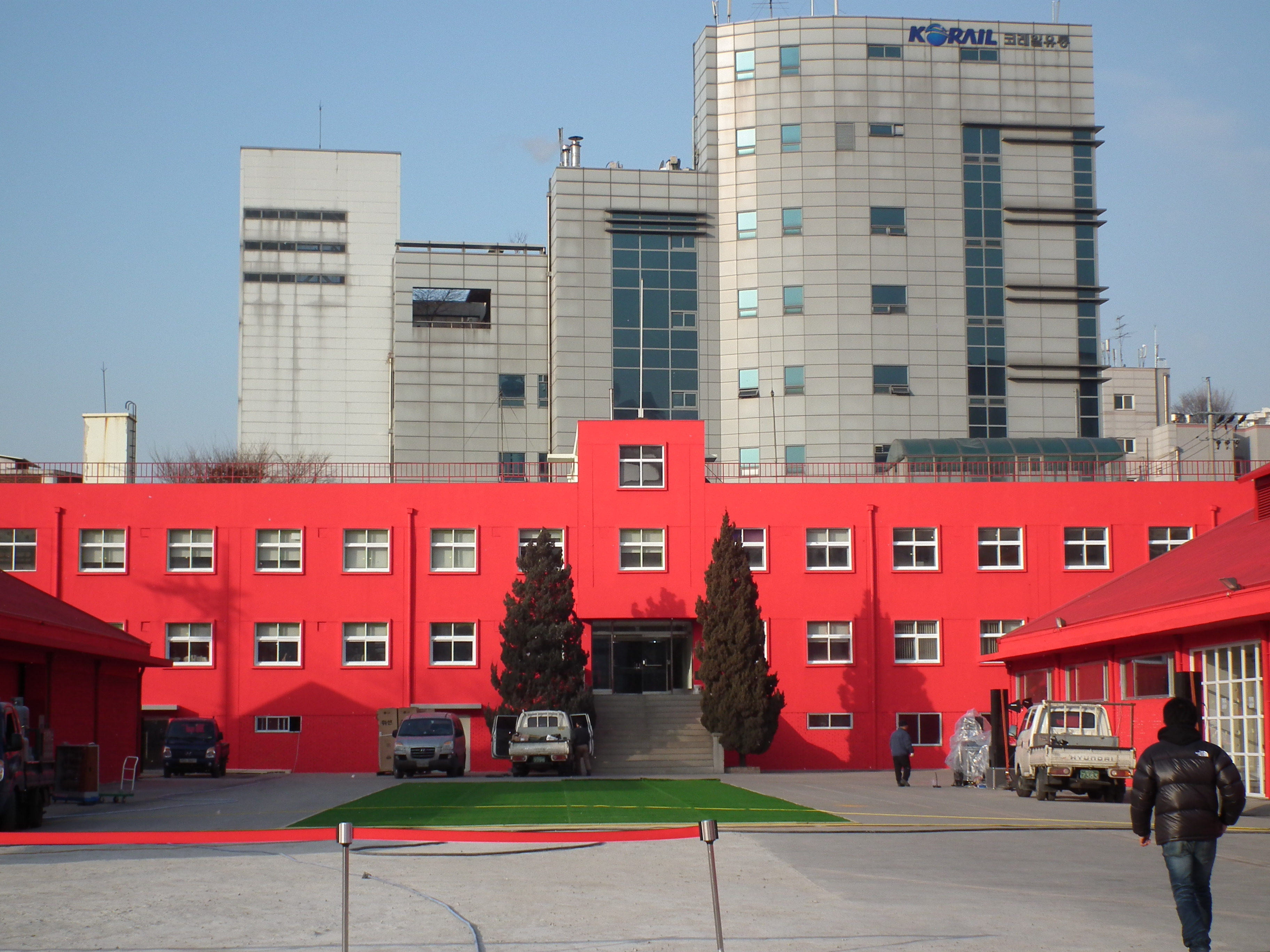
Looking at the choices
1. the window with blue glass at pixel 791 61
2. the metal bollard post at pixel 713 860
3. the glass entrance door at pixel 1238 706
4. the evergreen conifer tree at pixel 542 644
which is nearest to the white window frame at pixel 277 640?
the evergreen conifer tree at pixel 542 644

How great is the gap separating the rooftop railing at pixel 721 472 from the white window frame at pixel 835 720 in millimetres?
7348

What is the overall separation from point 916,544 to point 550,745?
1437 centimetres

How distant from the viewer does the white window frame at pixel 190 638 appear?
4334cm

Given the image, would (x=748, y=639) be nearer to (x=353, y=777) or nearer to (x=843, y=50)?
(x=353, y=777)

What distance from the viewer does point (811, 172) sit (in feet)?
227

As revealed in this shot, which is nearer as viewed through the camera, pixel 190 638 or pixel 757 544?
→ pixel 190 638

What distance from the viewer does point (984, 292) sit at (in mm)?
69438

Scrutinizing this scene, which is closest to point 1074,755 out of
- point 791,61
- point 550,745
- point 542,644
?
point 550,745

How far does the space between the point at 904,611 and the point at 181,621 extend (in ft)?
72.2

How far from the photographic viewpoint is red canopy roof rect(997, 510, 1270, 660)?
Answer: 23484mm

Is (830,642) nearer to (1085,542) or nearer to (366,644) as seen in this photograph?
(1085,542)

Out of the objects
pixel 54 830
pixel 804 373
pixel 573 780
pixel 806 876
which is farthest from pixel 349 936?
pixel 804 373

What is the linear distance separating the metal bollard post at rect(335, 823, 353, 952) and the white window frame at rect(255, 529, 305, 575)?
35693 mm

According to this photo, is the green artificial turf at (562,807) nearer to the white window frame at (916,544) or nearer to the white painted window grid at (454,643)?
the white painted window grid at (454,643)
